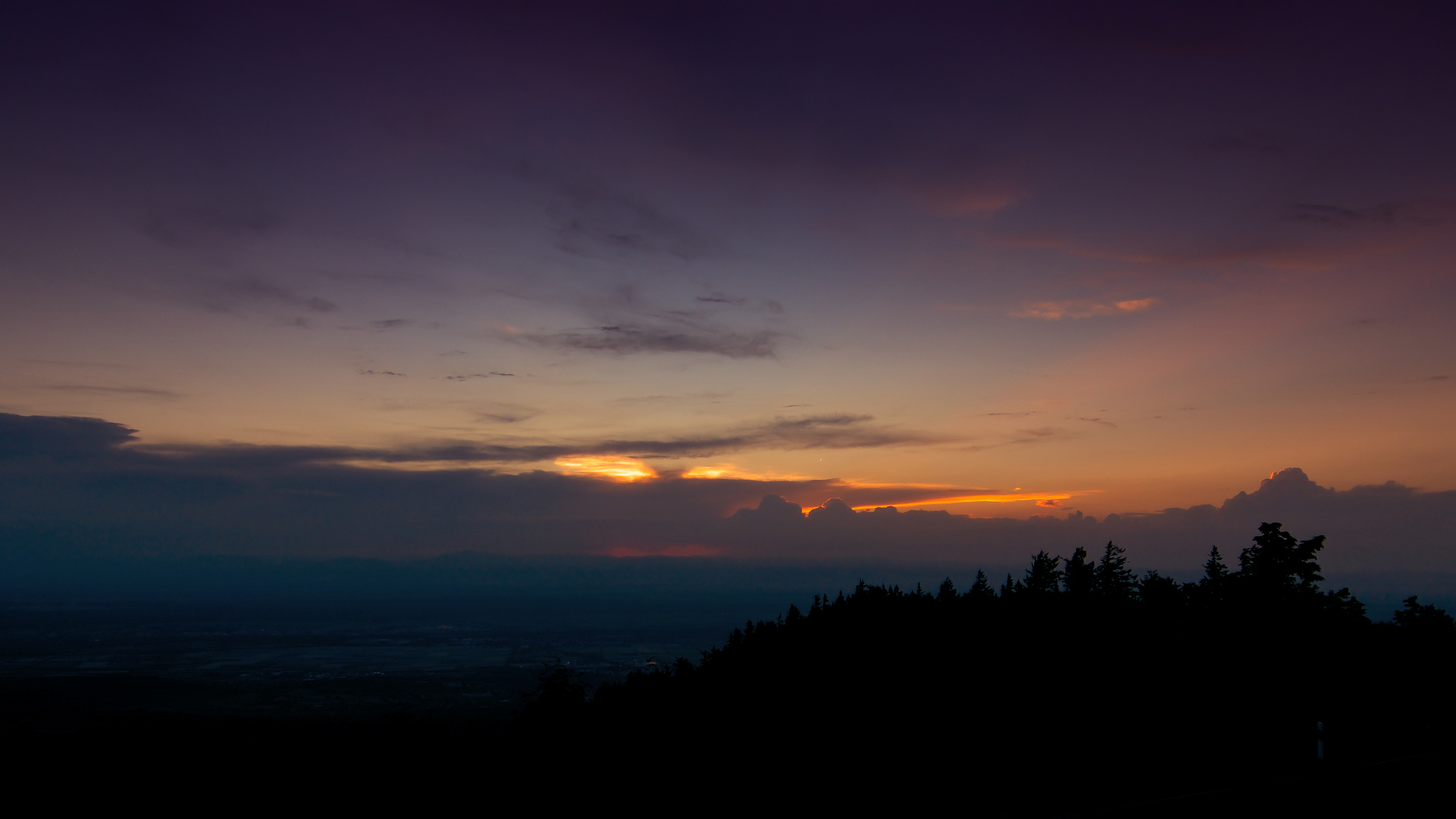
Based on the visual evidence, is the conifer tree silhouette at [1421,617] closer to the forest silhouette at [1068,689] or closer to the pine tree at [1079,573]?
the forest silhouette at [1068,689]

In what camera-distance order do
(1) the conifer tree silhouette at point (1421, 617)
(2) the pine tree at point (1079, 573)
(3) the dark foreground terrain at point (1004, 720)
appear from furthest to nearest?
(2) the pine tree at point (1079, 573) < (1) the conifer tree silhouette at point (1421, 617) < (3) the dark foreground terrain at point (1004, 720)

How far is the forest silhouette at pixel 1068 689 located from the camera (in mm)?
16609

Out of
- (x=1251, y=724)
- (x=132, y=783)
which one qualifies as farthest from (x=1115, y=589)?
(x=132, y=783)

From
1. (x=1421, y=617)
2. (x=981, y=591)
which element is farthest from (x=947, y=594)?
(x=1421, y=617)

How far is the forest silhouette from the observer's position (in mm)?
16609

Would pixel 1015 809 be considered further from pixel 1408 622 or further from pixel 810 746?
pixel 1408 622

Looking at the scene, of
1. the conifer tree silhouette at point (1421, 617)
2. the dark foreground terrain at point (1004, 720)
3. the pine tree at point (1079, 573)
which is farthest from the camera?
the pine tree at point (1079, 573)

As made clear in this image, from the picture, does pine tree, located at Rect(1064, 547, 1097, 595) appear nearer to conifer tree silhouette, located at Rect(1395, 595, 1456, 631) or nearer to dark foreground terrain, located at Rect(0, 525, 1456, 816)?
dark foreground terrain, located at Rect(0, 525, 1456, 816)

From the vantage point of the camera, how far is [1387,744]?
16.7 metres

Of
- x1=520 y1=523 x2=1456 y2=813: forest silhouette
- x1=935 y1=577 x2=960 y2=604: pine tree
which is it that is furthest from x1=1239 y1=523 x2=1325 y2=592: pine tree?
x1=935 y1=577 x2=960 y2=604: pine tree

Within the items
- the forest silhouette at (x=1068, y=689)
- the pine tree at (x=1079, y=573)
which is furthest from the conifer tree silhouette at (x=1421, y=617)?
the pine tree at (x=1079, y=573)

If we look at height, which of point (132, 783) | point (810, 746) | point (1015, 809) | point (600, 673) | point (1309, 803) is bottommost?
point (600, 673)

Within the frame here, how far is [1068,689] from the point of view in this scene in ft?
92.0

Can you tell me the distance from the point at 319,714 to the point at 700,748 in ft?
390
